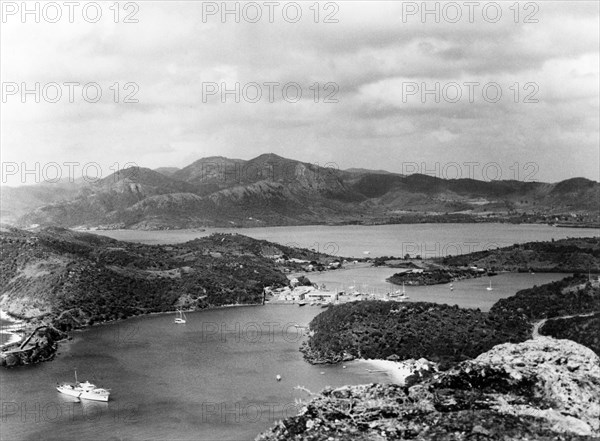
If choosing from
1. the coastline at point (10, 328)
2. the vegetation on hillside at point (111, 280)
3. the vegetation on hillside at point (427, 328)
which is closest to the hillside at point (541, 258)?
the vegetation on hillside at point (111, 280)

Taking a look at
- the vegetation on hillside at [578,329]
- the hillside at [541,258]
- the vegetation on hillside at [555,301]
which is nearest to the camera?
the vegetation on hillside at [578,329]

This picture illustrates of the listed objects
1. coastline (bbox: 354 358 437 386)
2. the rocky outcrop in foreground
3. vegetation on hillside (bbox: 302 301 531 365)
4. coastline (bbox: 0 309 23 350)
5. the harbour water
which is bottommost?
the harbour water

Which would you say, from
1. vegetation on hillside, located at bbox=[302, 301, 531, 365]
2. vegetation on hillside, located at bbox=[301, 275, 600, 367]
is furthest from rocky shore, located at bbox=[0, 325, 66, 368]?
vegetation on hillside, located at bbox=[302, 301, 531, 365]

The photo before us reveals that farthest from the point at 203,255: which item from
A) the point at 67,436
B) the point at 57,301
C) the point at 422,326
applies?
the point at 67,436

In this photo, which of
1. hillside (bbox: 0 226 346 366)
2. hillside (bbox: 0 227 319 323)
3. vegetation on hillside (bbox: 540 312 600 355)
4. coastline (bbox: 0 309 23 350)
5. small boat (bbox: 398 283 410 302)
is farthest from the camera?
small boat (bbox: 398 283 410 302)

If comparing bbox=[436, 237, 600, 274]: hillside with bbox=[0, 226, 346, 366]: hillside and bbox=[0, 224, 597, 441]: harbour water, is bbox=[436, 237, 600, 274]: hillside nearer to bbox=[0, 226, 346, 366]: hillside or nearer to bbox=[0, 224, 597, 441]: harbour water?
bbox=[0, 226, 346, 366]: hillside

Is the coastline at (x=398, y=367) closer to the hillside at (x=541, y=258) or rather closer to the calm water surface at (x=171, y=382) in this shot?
the calm water surface at (x=171, y=382)
